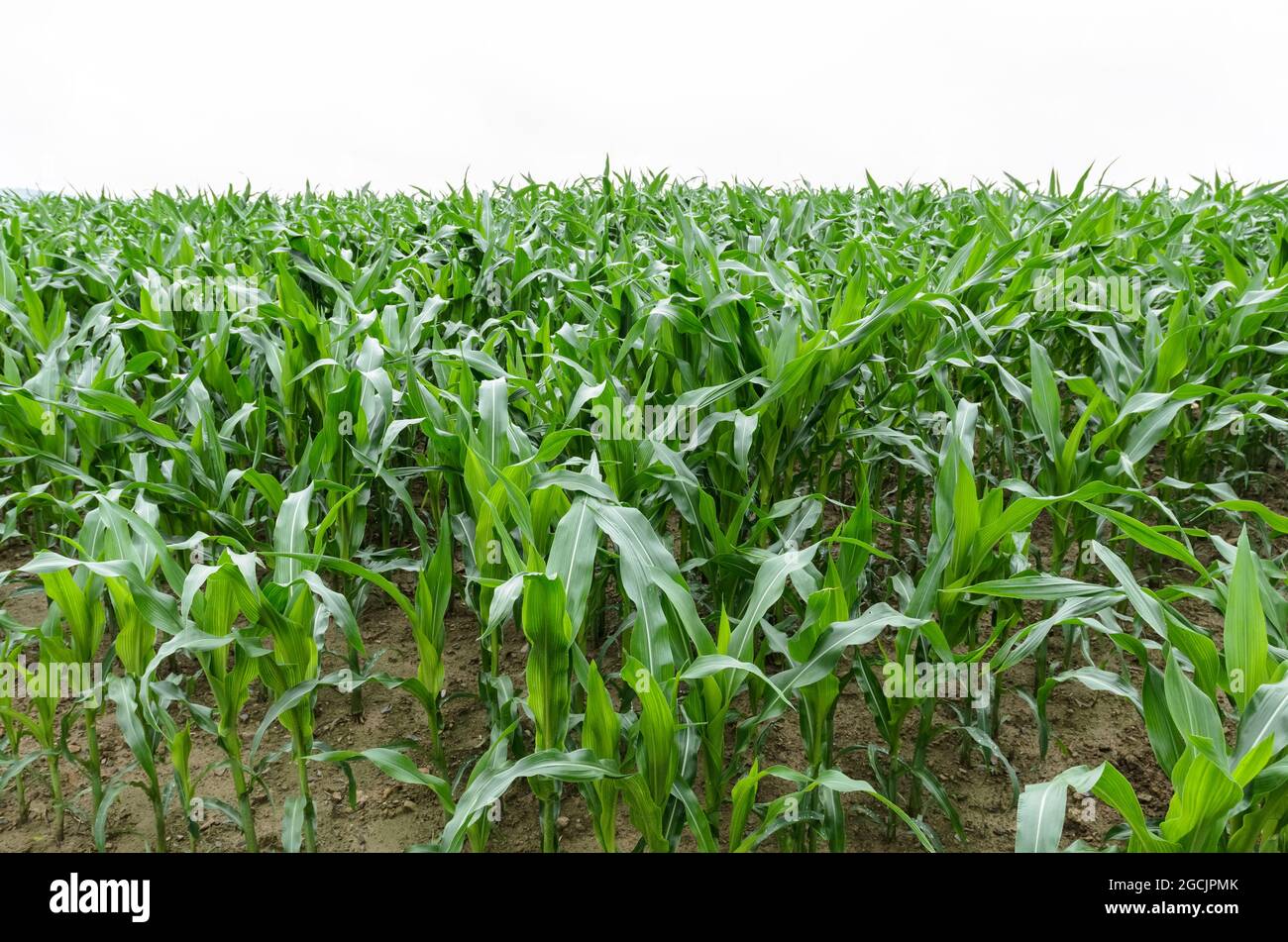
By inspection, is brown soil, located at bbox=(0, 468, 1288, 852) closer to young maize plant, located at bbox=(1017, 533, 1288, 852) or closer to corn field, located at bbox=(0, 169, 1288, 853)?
corn field, located at bbox=(0, 169, 1288, 853)

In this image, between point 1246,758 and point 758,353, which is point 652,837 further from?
point 758,353

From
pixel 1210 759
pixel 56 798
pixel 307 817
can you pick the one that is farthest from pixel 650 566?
pixel 56 798

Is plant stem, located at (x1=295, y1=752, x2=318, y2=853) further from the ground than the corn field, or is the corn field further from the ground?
the corn field

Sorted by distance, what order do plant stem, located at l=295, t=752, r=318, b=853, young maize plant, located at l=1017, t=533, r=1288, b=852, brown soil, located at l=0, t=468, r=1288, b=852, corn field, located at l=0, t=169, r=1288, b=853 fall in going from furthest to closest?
brown soil, located at l=0, t=468, r=1288, b=852, plant stem, located at l=295, t=752, r=318, b=853, corn field, located at l=0, t=169, r=1288, b=853, young maize plant, located at l=1017, t=533, r=1288, b=852

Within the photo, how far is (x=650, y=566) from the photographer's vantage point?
1.28 m

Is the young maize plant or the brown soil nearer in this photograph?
the young maize plant

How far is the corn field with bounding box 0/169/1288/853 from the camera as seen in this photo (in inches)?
50.0

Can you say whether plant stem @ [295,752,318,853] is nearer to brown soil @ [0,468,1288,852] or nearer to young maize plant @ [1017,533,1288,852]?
brown soil @ [0,468,1288,852]

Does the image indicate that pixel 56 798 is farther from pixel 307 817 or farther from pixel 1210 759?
pixel 1210 759

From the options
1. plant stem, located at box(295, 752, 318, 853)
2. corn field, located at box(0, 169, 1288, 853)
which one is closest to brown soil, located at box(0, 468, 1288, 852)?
corn field, located at box(0, 169, 1288, 853)

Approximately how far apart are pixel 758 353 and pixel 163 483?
53.5 inches

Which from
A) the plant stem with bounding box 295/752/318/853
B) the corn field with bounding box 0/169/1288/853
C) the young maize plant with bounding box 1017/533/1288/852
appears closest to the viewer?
the young maize plant with bounding box 1017/533/1288/852

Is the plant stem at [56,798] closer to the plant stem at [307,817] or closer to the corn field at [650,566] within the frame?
the corn field at [650,566]
